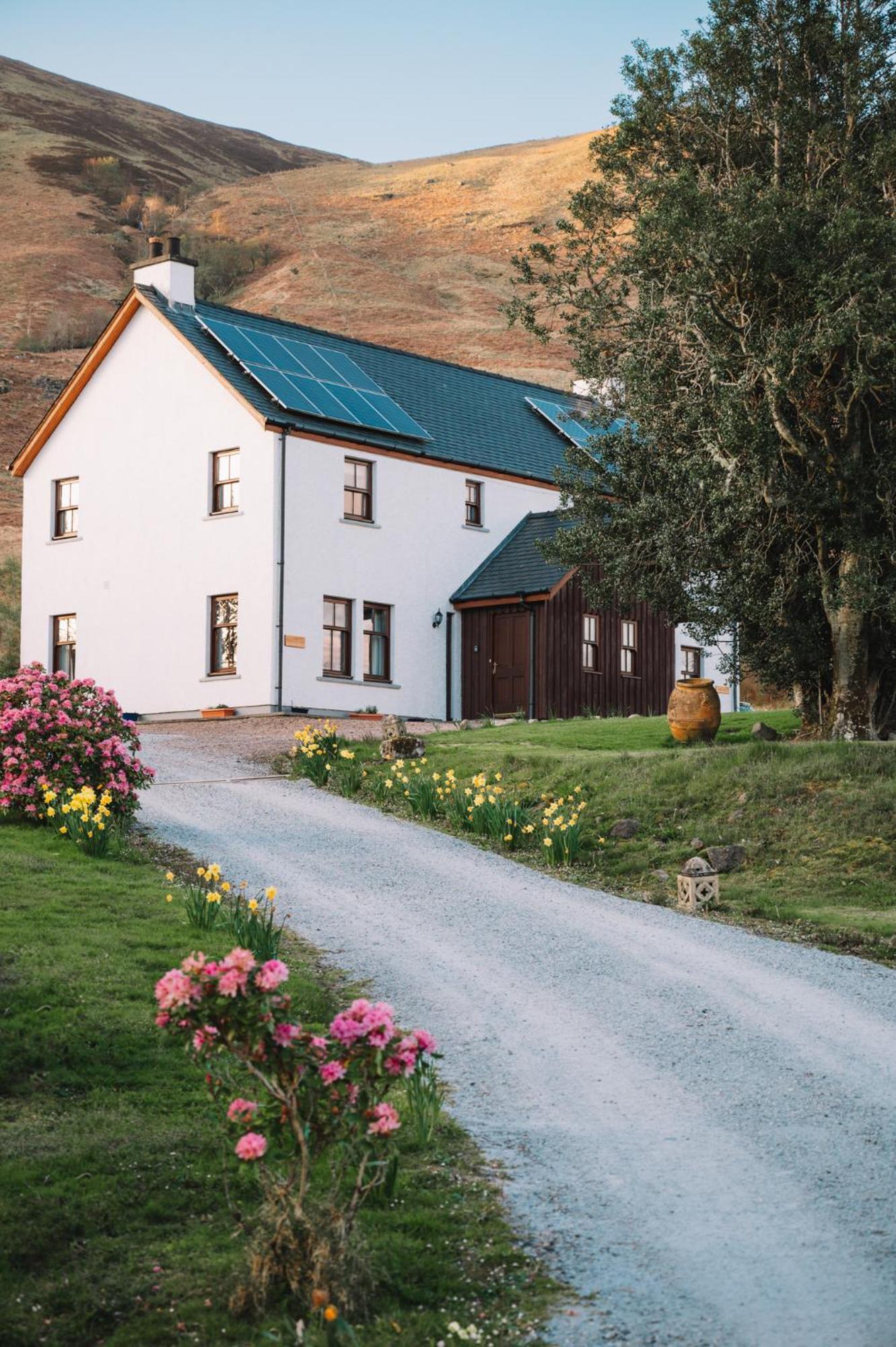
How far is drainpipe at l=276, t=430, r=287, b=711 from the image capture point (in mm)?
30656

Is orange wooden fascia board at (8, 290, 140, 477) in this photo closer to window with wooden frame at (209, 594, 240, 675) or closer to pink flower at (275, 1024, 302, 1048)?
window with wooden frame at (209, 594, 240, 675)

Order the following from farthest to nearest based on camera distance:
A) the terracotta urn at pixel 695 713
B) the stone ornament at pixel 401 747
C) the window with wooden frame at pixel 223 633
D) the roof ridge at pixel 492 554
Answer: the roof ridge at pixel 492 554
the window with wooden frame at pixel 223 633
the terracotta urn at pixel 695 713
the stone ornament at pixel 401 747

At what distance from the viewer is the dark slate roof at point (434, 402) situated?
107ft

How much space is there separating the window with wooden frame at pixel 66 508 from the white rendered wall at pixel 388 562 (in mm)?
7123

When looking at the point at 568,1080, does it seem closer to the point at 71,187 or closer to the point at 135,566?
the point at 135,566

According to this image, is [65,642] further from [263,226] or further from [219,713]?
[263,226]

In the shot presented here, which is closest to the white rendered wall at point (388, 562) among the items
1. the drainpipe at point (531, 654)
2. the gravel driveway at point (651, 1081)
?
the drainpipe at point (531, 654)

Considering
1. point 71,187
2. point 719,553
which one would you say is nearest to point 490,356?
point 71,187

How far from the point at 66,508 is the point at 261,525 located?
712 centimetres

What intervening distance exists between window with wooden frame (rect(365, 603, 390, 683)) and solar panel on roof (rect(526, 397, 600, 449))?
28.5 ft

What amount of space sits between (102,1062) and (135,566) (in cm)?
2634

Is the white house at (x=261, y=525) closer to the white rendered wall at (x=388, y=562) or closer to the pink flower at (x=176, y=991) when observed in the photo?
the white rendered wall at (x=388, y=562)

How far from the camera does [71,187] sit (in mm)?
121375

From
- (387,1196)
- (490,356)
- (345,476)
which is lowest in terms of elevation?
(387,1196)
